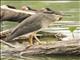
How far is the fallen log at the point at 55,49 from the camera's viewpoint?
5.27m

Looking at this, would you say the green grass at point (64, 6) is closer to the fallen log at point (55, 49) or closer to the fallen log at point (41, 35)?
the fallen log at point (41, 35)

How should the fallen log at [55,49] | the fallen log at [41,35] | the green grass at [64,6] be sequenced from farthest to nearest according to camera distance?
the green grass at [64,6] → the fallen log at [41,35] → the fallen log at [55,49]

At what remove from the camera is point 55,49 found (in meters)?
5.28

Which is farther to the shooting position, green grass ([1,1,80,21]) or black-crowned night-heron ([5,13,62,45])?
green grass ([1,1,80,21])

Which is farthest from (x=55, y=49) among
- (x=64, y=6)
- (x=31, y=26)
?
(x=64, y=6)

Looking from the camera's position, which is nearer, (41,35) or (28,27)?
(28,27)

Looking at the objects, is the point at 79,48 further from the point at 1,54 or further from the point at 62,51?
the point at 1,54

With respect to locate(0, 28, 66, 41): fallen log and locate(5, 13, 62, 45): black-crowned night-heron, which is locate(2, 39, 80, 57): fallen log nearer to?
locate(5, 13, 62, 45): black-crowned night-heron

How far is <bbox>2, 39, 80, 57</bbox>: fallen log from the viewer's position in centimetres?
527

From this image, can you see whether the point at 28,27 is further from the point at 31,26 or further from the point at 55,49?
the point at 55,49

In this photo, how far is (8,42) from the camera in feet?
18.4

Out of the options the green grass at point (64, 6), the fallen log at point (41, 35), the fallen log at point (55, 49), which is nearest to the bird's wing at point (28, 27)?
the fallen log at point (55, 49)

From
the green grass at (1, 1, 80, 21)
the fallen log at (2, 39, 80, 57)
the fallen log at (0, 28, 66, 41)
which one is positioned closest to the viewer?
the fallen log at (2, 39, 80, 57)

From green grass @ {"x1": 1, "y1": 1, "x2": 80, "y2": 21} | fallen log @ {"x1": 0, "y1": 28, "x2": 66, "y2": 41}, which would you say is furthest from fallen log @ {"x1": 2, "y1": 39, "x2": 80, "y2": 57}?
green grass @ {"x1": 1, "y1": 1, "x2": 80, "y2": 21}
